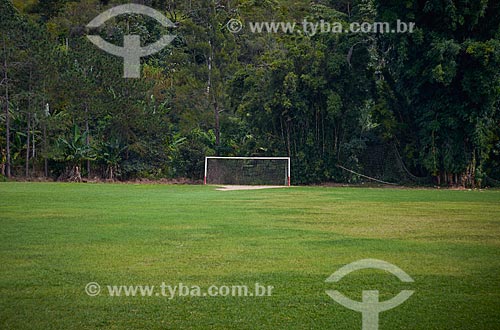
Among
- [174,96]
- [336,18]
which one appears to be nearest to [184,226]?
[336,18]

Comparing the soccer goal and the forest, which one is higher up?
the forest

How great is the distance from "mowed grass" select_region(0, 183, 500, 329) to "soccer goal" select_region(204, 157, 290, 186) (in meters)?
13.6

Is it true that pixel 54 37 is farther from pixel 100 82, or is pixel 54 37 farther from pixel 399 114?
pixel 399 114

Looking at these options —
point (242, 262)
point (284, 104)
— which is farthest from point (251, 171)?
point (242, 262)

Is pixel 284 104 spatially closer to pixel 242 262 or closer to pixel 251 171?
pixel 251 171

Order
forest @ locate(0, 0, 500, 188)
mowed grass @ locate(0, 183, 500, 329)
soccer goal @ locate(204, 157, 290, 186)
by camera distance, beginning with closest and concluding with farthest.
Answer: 1. mowed grass @ locate(0, 183, 500, 329)
2. forest @ locate(0, 0, 500, 188)
3. soccer goal @ locate(204, 157, 290, 186)

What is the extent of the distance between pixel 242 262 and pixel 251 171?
22.1 m

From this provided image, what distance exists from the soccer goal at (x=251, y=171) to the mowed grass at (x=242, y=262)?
1363cm

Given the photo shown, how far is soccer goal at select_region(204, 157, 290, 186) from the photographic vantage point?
101ft

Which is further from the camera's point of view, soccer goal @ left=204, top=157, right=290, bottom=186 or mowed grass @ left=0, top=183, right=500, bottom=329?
soccer goal @ left=204, top=157, right=290, bottom=186

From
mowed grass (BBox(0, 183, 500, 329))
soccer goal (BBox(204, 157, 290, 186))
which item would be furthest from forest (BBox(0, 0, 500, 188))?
mowed grass (BBox(0, 183, 500, 329))

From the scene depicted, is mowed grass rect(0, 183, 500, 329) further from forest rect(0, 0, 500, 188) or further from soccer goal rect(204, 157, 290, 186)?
soccer goal rect(204, 157, 290, 186)

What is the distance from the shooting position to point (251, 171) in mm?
31031

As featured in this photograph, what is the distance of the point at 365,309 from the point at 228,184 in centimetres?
2466
